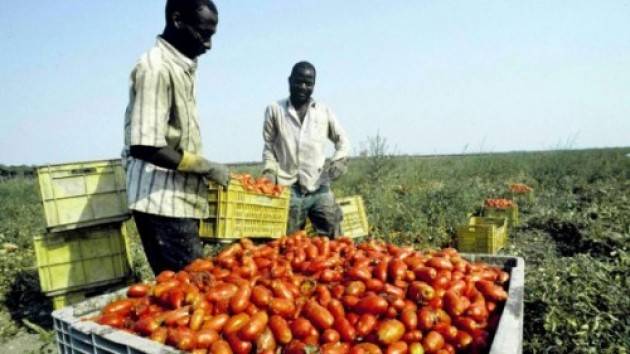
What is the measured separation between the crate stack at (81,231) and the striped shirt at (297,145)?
1547mm

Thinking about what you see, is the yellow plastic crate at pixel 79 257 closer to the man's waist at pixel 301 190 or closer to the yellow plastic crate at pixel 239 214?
the yellow plastic crate at pixel 239 214

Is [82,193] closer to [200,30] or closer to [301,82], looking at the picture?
[200,30]

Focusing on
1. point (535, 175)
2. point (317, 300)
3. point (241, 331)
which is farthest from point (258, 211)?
point (535, 175)

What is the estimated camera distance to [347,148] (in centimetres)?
493

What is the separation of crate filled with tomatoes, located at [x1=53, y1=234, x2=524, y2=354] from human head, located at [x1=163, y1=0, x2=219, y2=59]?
136cm

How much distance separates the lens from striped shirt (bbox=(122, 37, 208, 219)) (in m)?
2.66

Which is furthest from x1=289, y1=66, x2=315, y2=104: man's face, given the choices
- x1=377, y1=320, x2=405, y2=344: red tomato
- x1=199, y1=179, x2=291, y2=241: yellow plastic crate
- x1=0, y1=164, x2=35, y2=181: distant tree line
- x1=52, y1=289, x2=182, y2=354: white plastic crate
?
→ x1=0, y1=164, x2=35, y2=181: distant tree line

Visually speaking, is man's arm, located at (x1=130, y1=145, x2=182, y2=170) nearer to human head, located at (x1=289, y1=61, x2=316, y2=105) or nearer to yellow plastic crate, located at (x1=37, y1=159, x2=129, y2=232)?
yellow plastic crate, located at (x1=37, y1=159, x2=129, y2=232)

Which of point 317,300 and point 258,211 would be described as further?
point 258,211

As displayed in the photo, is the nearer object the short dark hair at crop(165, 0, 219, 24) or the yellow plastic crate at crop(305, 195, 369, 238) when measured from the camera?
the short dark hair at crop(165, 0, 219, 24)

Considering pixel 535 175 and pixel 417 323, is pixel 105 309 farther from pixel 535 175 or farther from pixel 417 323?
pixel 535 175

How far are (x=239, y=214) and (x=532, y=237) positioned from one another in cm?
643

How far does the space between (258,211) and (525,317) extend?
2.08m

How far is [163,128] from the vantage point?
272 cm
